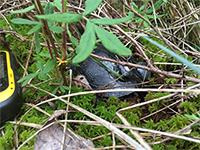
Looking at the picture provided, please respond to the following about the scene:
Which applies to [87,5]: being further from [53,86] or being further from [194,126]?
[194,126]

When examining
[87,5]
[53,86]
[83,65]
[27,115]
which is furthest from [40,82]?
[87,5]

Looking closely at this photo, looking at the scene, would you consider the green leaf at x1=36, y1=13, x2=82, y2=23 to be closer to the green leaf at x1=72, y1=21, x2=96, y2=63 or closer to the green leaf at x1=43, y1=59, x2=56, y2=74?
the green leaf at x1=72, y1=21, x2=96, y2=63

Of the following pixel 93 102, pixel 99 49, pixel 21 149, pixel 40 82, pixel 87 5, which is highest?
pixel 87 5

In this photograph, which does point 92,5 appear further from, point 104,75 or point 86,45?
point 104,75

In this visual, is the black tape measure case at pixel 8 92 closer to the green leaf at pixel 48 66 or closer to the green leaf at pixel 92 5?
the green leaf at pixel 48 66

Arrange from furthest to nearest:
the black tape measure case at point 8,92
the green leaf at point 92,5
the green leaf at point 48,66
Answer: the black tape measure case at point 8,92, the green leaf at point 48,66, the green leaf at point 92,5

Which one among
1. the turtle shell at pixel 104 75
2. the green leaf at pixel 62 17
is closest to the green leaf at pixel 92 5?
the green leaf at pixel 62 17
